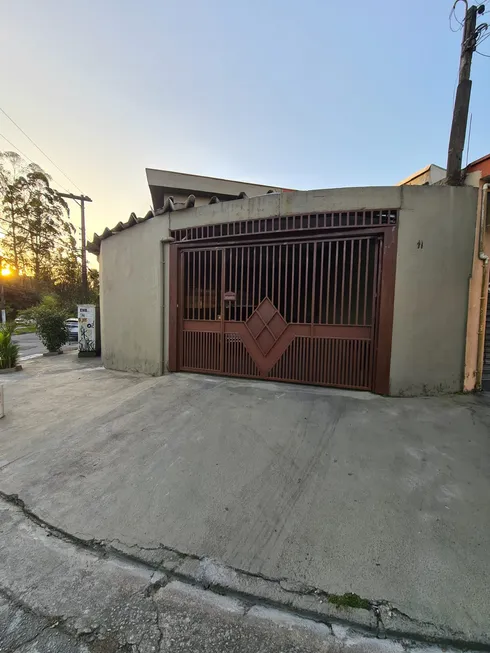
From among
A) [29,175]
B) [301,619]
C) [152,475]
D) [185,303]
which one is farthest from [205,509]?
[29,175]

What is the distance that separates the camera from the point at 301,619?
1793 millimetres

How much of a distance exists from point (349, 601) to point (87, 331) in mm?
10761

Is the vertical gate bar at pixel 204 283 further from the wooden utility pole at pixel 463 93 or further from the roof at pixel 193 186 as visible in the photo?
the roof at pixel 193 186

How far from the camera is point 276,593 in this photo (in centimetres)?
194

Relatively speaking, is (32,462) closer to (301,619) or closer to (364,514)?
(301,619)

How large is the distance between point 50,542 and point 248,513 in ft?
5.03

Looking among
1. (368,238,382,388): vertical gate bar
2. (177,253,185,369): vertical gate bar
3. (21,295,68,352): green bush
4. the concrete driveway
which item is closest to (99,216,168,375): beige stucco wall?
(177,253,185,369): vertical gate bar

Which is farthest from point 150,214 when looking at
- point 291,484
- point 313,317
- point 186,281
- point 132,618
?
point 132,618

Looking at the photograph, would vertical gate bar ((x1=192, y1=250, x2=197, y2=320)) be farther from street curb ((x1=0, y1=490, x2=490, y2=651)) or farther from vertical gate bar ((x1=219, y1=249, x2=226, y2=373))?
street curb ((x1=0, y1=490, x2=490, y2=651))

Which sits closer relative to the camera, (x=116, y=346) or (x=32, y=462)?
(x=32, y=462)

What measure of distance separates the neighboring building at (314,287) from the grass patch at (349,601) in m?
3.42

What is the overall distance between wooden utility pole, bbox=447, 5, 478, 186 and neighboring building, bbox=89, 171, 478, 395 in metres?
1.08

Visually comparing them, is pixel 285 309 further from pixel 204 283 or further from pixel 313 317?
pixel 204 283

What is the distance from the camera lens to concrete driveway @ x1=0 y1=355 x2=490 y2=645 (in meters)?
2.06
